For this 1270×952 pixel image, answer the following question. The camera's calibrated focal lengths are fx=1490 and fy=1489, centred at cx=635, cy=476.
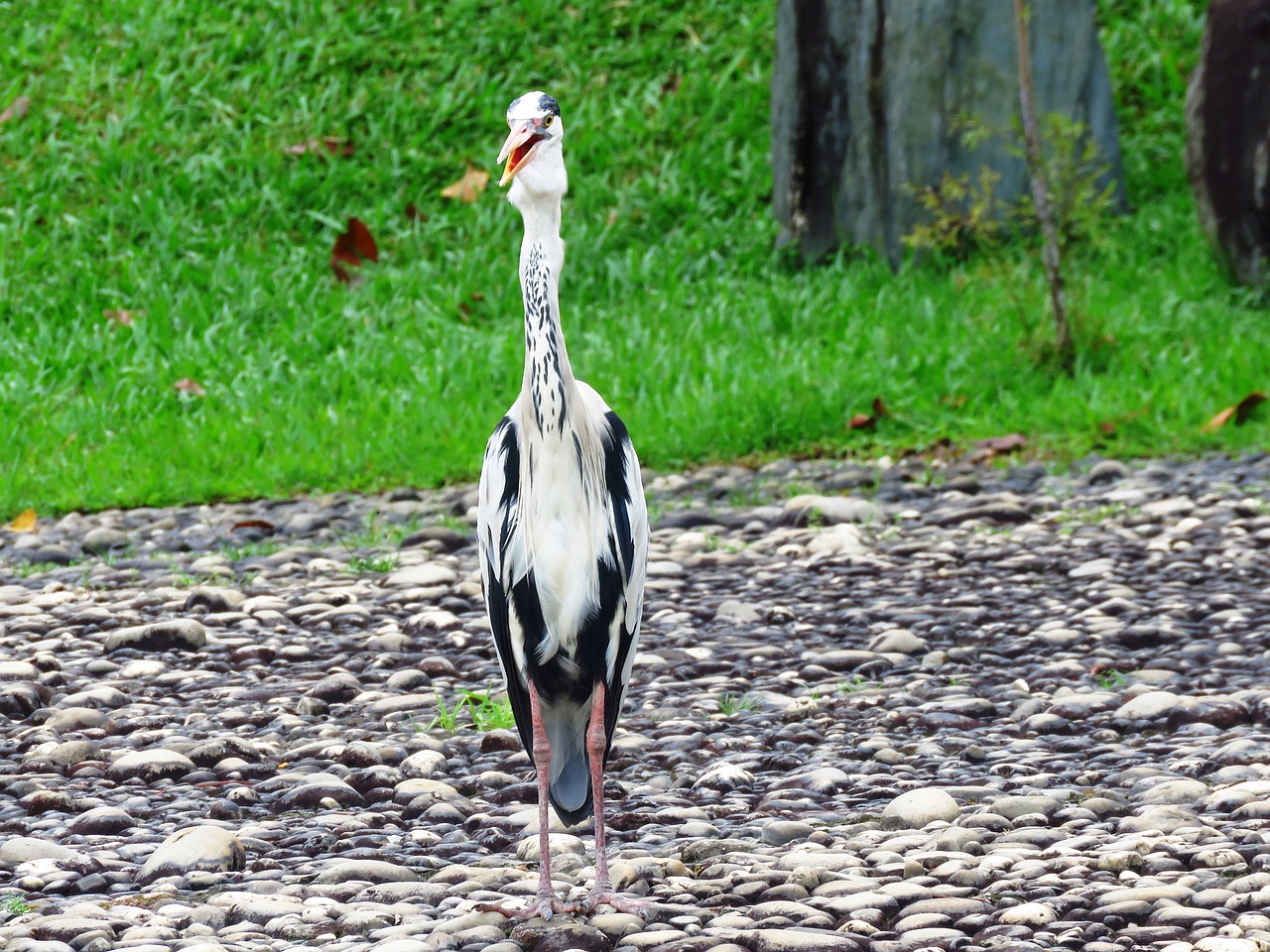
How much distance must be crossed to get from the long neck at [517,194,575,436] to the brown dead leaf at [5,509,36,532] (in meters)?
3.56

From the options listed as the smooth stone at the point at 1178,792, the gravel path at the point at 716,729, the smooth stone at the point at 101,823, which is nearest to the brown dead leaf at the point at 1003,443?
the gravel path at the point at 716,729

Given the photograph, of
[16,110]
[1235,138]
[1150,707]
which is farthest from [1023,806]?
[16,110]

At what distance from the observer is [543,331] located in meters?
2.64

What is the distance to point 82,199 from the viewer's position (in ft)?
29.9

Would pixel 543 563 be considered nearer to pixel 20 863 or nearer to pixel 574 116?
pixel 20 863

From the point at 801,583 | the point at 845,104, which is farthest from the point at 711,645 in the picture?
the point at 845,104

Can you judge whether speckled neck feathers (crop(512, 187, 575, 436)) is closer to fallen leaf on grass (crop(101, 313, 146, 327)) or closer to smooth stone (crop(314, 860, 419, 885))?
smooth stone (crop(314, 860, 419, 885))

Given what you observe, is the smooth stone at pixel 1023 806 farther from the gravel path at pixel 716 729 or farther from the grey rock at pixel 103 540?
the grey rock at pixel 103 540

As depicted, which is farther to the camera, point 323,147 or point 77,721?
point 323,147

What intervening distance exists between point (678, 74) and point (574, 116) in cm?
82

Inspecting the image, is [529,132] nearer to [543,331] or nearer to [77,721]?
[543,331]

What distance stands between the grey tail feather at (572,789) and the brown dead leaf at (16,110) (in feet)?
27.2

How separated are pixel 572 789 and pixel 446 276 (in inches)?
235

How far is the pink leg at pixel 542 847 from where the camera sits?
2.50 metres
